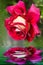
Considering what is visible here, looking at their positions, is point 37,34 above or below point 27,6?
below

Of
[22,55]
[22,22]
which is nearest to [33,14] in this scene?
[22,22]

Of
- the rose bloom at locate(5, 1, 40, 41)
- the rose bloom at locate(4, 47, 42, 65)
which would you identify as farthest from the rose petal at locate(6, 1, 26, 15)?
the rose bloom at locate(4, 47, 42, 65)

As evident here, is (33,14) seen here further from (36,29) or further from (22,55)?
(22,55)

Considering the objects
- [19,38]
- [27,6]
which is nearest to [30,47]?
[19,38]

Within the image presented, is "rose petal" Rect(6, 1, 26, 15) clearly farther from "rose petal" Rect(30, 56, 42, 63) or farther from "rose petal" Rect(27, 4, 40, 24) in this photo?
"rose petal" Rect(30, 56, 42, 63)

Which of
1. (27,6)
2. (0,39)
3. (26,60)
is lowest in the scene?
(26,60)

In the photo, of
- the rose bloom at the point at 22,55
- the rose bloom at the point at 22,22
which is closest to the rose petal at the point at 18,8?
the rose bloom at the point at 22,22

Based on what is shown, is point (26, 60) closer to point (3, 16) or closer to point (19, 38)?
point (19, 38)
